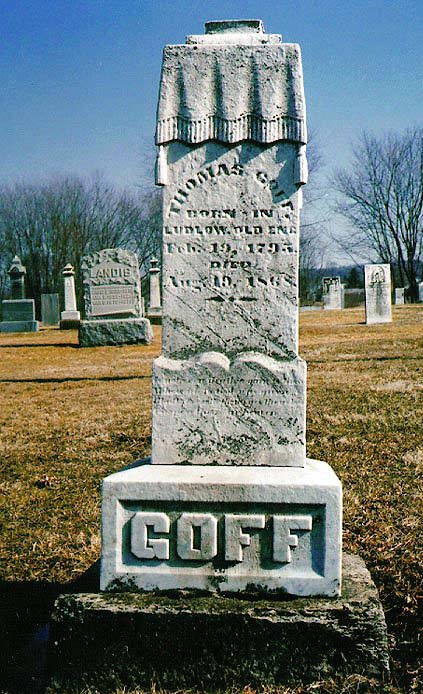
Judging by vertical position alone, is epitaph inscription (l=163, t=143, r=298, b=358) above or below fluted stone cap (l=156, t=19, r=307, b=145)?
below

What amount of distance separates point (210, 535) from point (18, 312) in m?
23.4

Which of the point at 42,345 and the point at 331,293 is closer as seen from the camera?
the point at 42,345

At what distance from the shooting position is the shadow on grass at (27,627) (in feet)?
8.17

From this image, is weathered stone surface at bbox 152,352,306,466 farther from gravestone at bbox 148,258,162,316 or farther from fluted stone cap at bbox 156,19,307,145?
gravestone at bbox 148,258,162,316

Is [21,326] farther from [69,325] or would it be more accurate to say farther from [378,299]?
[378,299]

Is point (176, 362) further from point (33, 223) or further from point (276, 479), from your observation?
point (33, 223)

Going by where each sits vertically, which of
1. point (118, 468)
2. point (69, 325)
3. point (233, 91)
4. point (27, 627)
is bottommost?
point (27, 627)

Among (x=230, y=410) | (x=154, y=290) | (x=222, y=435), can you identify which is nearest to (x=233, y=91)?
(x=230, y=410)

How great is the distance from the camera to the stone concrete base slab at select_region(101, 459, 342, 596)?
2416 millimetres

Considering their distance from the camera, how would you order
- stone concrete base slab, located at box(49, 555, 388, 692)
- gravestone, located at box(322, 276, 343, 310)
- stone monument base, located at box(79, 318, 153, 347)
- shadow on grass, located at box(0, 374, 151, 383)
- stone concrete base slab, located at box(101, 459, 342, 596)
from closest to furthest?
stone concrete base slab, located at box(49, 555, 388, 692)
stone concrete base slab, located at box(101, 459, 342, 596)
shadow on grass, located at box(0, 374, 151, 383)
stone monument base, located at box(79, 318, 153, 347)
gravestone, located at box(322, 276, 343, 310)

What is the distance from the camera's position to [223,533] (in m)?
2.45

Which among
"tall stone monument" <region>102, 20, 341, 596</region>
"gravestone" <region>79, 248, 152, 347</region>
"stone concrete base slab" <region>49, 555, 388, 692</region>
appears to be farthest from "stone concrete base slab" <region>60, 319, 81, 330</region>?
"stone concrete base slab" <region>49, 555, 388, 692</region>

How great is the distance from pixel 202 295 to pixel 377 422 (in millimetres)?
3867

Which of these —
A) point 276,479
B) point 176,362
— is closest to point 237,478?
point 276,479
